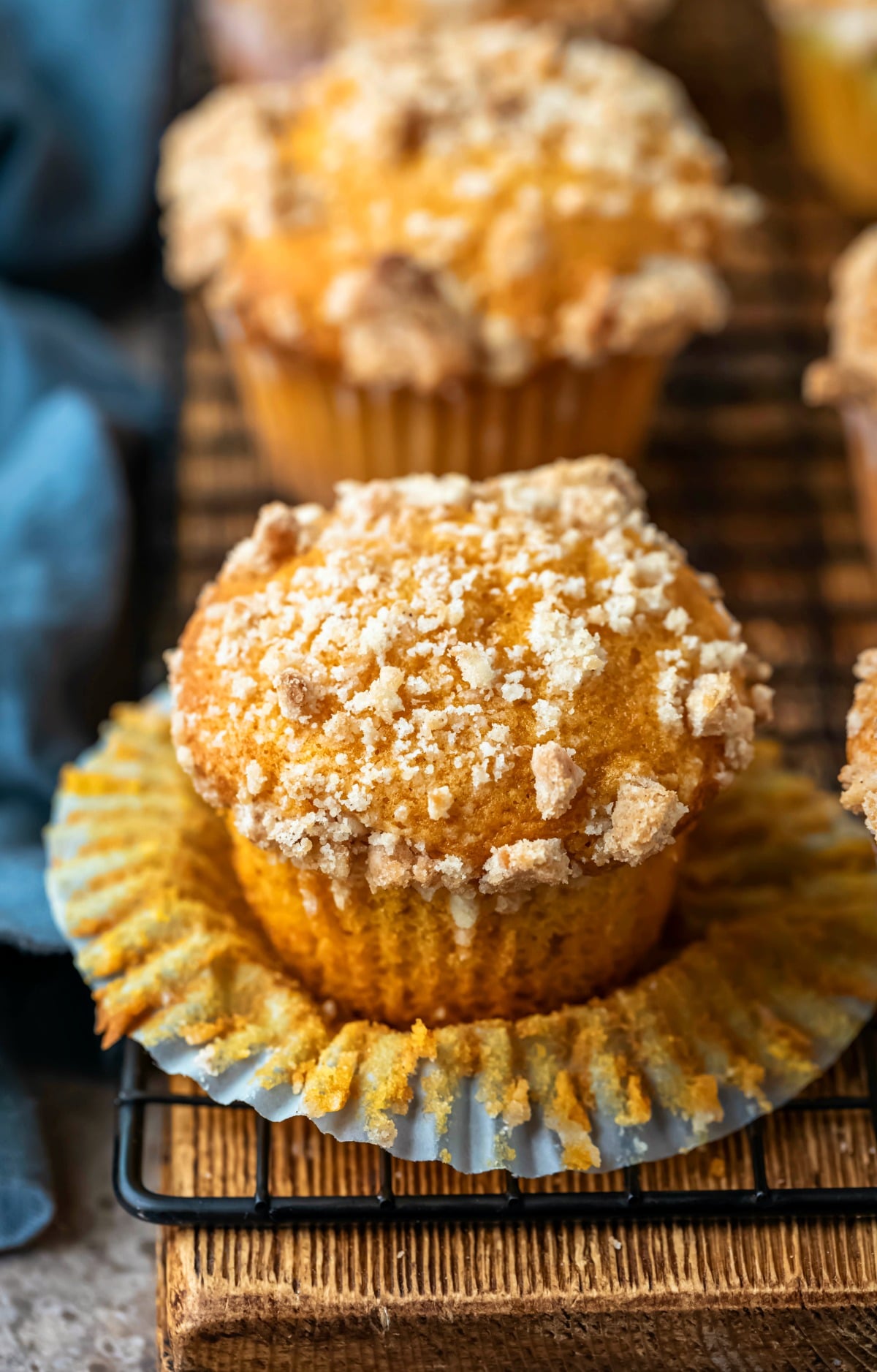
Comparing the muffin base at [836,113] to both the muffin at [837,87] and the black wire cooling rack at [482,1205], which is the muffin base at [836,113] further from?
the black wire cooling rack at [482,1205]

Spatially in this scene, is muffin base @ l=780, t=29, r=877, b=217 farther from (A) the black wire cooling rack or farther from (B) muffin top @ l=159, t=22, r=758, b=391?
(A) the black wire cooling rack

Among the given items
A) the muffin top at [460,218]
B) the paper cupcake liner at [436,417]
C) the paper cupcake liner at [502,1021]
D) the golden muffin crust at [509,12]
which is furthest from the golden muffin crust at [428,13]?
the paper cupcake liner at [502,1021]

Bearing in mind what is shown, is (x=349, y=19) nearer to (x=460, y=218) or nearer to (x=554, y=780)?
(x=460, y=218)

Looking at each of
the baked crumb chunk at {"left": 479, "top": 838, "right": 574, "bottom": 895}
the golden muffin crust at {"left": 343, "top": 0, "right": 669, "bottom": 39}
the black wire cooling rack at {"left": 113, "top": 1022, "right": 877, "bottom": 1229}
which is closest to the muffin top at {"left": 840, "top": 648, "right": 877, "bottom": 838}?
the baked crumb chunk at {"left": 479, "top": 838, "right": 574, "bottom": 895}

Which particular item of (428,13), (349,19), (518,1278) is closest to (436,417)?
(428,13)

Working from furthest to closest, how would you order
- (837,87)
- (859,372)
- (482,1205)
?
1. (837,87)
2. (859,372)
3. (482,1205)

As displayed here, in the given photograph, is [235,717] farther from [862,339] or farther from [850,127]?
[850,127]
